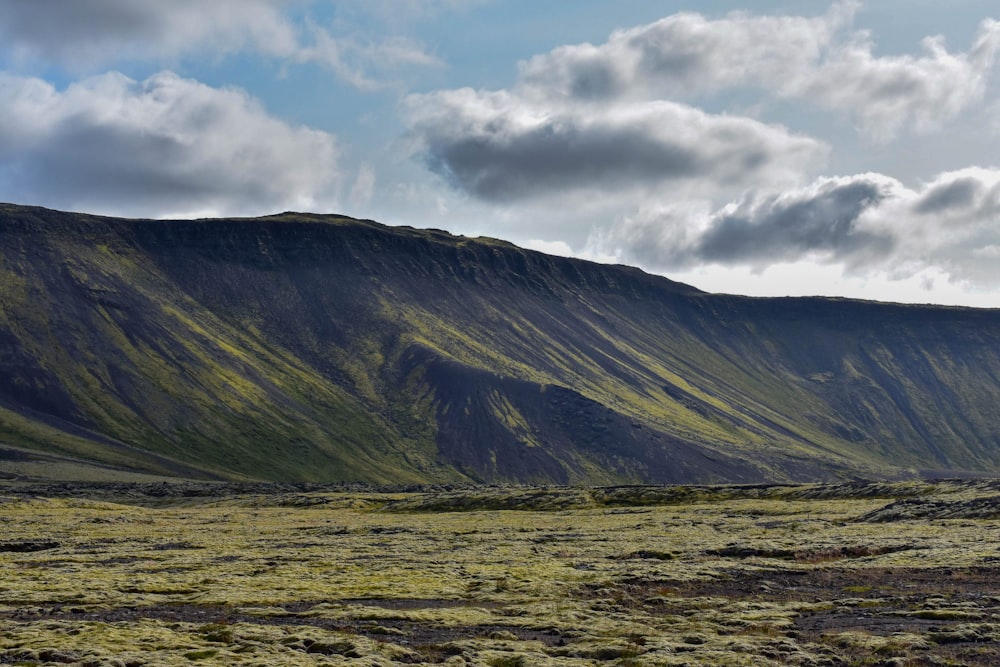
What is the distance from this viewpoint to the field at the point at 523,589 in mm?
32219

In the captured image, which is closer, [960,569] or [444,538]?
[960,569]

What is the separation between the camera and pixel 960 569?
5250cm

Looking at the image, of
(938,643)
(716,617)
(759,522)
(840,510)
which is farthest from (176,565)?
(840,510)

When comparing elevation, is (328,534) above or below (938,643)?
below

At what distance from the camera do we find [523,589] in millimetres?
48531

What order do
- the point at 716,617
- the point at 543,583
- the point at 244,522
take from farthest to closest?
the point at 244,522, the point at 543,583, the point at 716,617

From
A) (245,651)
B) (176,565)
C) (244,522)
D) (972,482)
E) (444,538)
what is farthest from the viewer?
(972,482)

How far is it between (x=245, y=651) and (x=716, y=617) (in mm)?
19099

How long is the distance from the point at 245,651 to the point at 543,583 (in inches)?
851

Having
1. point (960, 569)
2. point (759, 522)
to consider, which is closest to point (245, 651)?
point (960, 569)

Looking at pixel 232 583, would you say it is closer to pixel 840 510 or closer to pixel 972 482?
pixel 840 510

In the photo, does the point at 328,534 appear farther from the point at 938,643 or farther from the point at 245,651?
the point at 938,643

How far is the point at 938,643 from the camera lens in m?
33.2

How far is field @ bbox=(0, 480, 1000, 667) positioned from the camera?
32219mm
